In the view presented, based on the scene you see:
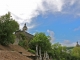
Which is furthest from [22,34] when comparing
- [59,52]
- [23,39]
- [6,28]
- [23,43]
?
[6,28]

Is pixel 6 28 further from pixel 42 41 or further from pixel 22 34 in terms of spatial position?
pixel 22 34

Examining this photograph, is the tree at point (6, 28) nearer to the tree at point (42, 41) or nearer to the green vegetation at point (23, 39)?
the green vegetation at point (23, 39)

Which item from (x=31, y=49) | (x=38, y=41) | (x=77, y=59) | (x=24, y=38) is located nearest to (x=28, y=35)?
(x=24, y=38)

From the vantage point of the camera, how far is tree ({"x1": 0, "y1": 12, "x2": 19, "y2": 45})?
46906mm

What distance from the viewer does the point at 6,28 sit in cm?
4684

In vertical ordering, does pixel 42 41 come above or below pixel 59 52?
above

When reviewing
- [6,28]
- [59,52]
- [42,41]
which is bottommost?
[59,52]

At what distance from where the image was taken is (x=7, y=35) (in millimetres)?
47406

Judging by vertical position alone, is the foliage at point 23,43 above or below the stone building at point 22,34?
below

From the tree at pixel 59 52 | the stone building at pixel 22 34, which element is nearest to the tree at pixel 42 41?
the stone building at pixel 22 34

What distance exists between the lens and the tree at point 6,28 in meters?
46.9

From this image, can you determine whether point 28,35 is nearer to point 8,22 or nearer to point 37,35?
point 37,35

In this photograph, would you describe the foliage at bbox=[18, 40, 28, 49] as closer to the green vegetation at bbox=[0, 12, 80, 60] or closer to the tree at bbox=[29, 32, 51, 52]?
the green vegetation at bbox=[0, 12, 80, 60]

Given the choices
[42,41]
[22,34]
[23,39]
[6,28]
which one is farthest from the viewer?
[23,39]
